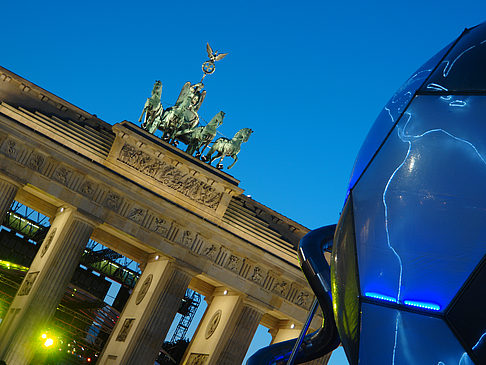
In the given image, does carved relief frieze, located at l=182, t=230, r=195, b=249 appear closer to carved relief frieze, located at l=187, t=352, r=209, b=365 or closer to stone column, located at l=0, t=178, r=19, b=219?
carved relief frieze, located at l=187, t=352, r=209, b=365

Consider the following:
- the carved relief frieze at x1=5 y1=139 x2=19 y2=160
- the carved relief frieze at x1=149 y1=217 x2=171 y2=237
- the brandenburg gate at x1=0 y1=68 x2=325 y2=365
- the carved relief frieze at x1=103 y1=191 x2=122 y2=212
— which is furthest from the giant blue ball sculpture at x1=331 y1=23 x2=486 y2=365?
the carved relief frieze at x1=149 y1=217 x2=171 y2=237

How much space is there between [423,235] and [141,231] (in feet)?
Result: 108

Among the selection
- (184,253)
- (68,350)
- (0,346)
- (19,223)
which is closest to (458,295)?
(0,346)

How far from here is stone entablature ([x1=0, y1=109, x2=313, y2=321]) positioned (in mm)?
33438

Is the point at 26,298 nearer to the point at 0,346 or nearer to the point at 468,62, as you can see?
the point at 0,346

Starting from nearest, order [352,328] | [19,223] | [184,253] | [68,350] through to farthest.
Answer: [352,328], [184,253], [68,350], [19,223]

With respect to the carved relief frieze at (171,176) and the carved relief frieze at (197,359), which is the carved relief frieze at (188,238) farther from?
the carved relief frieze at (197,359)

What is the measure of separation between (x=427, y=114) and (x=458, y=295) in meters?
0.72

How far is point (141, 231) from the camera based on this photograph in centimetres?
3519

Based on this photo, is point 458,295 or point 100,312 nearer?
point 458,295

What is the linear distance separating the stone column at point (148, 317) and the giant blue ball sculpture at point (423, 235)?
103 ft

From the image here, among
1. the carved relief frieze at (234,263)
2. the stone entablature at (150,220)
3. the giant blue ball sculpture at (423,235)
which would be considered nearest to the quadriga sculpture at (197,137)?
the stone entablature at (150,220)

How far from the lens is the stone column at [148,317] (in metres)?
33.4

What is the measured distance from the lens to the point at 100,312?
48.3 meters
